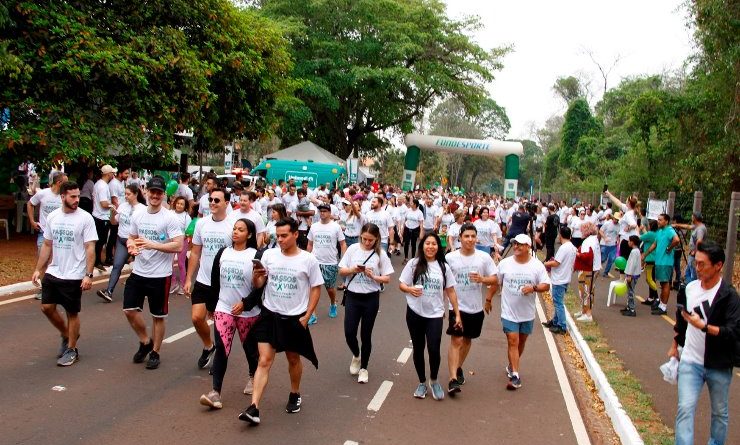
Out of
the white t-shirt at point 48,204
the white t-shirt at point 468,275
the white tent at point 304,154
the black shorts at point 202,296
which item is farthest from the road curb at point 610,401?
the white tent at point 304,154

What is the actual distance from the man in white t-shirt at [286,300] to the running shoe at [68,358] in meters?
2.41

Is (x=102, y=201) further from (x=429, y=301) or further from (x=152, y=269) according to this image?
(x=429, y=301)

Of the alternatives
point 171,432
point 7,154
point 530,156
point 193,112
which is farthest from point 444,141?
point 530,156

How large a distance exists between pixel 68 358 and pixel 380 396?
334cm

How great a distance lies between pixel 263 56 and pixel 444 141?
60.7 feet

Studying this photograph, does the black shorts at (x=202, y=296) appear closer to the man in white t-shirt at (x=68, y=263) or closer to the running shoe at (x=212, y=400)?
the running shoe at (x=212, y=400)

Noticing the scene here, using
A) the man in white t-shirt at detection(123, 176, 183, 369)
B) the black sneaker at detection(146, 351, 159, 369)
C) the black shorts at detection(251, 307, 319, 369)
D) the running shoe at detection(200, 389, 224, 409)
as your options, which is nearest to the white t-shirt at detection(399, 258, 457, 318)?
the black shorts at detection(251, 307, 319, 369)

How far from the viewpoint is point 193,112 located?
53.8 ft

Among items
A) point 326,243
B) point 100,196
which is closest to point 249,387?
point 326,243

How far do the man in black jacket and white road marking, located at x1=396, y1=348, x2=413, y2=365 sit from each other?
3.80 metres

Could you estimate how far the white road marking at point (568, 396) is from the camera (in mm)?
6210

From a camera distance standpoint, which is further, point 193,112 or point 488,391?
point 193,112

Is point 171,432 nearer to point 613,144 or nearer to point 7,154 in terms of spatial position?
point 7,154

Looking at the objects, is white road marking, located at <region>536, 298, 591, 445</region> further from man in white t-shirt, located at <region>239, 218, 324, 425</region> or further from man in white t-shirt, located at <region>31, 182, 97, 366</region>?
man in white t-shirt, located at <region>31, 182, 97, 366</region>
